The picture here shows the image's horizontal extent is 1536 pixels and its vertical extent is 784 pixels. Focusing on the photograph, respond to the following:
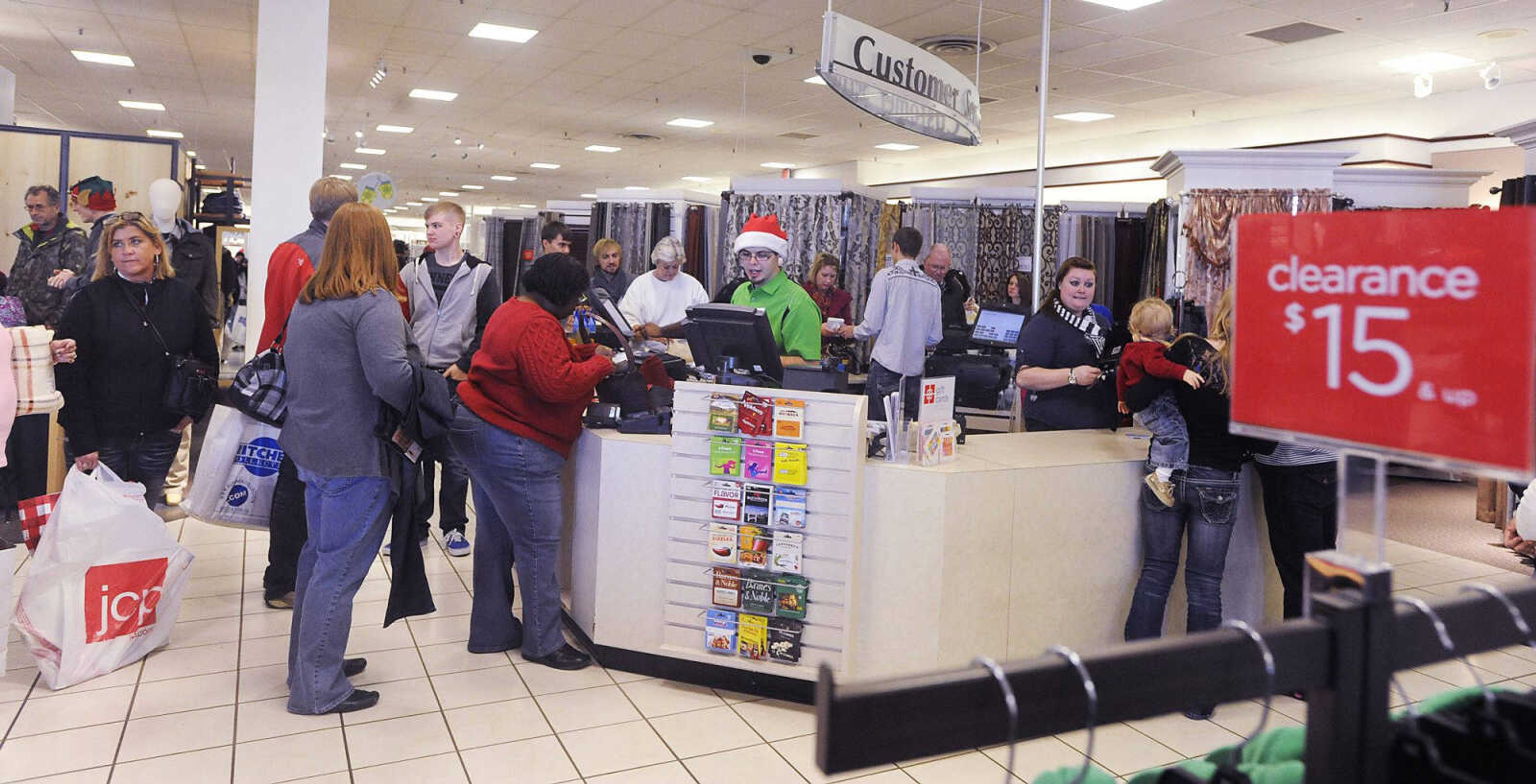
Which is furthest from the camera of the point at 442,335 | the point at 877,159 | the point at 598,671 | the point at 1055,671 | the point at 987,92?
the point at 877,159

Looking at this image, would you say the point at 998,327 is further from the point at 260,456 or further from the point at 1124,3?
the point at 260,456

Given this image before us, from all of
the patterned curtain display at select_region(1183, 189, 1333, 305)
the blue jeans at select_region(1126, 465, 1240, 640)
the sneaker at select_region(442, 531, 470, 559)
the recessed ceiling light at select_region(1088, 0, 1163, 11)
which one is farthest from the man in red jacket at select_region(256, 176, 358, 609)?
the patterned curtain display at select_region(1183, 189, 1333, 305)

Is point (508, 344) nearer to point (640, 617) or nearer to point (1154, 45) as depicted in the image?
point (640, 617)

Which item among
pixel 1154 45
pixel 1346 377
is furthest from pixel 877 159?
pixel 1346 377

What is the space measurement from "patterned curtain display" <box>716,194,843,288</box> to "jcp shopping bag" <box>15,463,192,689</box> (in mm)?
5832

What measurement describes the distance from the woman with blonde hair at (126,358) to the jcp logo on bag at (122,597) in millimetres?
765

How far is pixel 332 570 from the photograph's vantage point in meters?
3.27

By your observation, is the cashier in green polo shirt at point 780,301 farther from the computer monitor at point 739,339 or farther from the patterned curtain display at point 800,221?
the patterned curtain display at point 800,221

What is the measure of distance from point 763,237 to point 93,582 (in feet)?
9.51

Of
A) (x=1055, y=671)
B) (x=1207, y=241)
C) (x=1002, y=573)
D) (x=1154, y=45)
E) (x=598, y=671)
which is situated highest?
(x=1154, y=45)

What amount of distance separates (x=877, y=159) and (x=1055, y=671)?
16231mm

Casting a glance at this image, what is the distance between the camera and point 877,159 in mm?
16469

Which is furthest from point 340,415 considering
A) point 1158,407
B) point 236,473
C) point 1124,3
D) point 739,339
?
point 1124,3

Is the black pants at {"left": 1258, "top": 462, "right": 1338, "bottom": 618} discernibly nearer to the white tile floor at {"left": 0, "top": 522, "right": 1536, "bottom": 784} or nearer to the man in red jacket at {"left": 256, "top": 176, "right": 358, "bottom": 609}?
the white tile floor at {"left": 0, "top": 522, "right": 1536, "bottom": 784}
